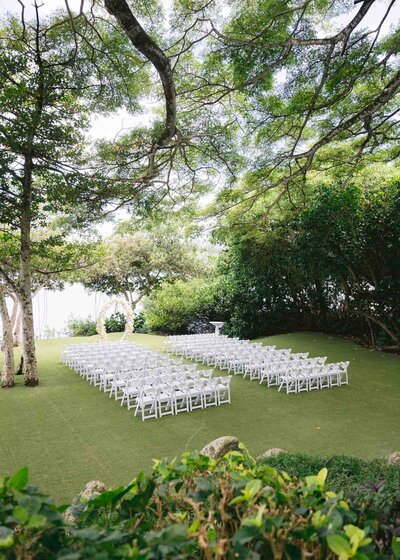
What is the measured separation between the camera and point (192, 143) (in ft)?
34.0

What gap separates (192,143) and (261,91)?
272 centimetres

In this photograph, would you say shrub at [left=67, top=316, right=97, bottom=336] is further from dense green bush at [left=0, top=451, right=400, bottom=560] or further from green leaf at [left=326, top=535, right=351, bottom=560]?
green leaf at [left=326, top=535, right=351, bottom=560]

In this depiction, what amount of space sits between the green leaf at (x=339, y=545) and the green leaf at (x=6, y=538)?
0.97 meters

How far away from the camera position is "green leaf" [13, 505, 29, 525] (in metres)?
1.22

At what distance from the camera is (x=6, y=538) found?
1.13m

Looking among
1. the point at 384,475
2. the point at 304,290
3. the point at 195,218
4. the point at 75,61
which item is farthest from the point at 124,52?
the point at 304,290

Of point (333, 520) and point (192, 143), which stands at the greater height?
point (192, 143)

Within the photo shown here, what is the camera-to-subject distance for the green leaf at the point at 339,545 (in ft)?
3.91

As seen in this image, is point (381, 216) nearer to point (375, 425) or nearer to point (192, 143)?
point (192, 143)

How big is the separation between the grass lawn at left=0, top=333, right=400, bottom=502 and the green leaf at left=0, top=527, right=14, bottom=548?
14.5ft

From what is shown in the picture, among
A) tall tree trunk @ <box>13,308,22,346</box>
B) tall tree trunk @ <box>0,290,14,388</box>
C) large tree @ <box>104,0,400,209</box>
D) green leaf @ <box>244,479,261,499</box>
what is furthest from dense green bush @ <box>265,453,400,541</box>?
tall tree trunk @ <box>13,308,22,346</box>

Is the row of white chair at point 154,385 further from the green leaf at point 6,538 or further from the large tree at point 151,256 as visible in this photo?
the large tree at point 151,256

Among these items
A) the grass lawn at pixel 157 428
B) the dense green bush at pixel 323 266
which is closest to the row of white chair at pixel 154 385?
the grass lawn at pixel 157 428

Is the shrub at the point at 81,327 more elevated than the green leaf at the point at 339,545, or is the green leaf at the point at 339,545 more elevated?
the shrub at the point at 81,327
